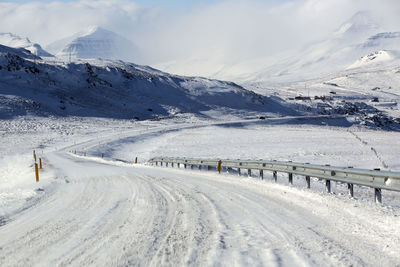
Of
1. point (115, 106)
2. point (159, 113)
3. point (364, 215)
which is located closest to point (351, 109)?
point (159, 113)

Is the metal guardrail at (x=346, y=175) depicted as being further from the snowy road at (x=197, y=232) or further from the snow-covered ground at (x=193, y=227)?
the snowy road at (x=197, y=232)

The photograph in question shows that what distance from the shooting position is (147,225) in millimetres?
6570

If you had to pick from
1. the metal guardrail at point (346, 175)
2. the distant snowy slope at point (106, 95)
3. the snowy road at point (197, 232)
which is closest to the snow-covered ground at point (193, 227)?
the snowy road at point (197, 232)

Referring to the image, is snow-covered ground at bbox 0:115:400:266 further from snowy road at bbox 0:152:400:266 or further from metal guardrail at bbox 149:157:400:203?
metal guardrail at bbox 149:157:400:203

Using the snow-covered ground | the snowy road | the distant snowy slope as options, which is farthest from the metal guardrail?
the distant snowy slope

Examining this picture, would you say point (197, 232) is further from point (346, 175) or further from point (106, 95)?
point (106, 95)

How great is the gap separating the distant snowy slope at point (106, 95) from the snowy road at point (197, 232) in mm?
86817

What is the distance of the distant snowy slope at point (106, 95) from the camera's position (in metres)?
101

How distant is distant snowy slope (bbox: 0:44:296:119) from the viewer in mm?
101000

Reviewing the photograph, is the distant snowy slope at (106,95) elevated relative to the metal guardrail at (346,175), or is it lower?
elevated

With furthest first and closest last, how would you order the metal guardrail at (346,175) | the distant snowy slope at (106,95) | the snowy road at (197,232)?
the distant snowy slope at (106,95) → the metal guardrail at (346,175) → the snowy road at (197,232)

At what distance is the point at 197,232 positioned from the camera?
6.12m

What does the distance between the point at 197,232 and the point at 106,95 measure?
121 m

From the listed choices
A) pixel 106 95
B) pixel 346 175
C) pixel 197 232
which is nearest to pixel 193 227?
pixel 197 232
